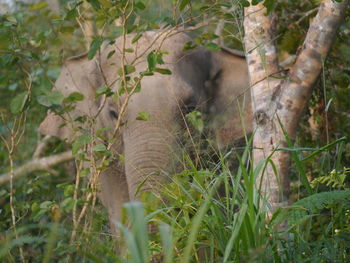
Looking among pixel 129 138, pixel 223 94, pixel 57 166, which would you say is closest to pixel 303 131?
pixel 223 94

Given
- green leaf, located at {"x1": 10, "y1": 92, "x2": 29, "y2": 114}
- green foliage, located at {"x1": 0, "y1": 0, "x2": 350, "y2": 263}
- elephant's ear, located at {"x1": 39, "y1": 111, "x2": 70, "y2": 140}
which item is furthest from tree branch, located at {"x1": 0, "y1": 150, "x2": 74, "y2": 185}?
green leaf, located at {"x1": 10, "y1": 92, "x2": 29, "y2": 114}

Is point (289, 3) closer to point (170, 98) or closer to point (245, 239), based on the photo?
point (170, 98)

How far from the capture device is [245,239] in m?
2.61

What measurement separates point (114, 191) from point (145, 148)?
1384mm

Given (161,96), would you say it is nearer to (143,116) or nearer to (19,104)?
(143,116)

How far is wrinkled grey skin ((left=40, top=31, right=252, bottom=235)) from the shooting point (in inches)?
203

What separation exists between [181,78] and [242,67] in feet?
3.12

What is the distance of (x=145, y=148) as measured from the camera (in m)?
5.21

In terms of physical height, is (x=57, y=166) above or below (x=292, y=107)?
below

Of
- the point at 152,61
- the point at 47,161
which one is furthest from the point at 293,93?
the point at 47,161

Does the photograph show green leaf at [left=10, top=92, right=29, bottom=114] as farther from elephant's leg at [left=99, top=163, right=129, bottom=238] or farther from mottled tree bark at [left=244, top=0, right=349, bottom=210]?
elephant's leg at [left=99, top=163, right=129, bottom=238]

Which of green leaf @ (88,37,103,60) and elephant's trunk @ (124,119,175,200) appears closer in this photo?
green leaf @ (88,37,103,60)

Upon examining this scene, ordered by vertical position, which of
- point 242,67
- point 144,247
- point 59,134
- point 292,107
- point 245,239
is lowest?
point 59,134

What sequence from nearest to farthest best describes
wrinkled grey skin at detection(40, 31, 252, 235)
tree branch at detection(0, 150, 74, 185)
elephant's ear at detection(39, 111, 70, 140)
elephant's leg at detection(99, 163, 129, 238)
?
wrinkled grey skin at detection(40, 31, 252, 235) < elephant's leg at detection(99, 163, 129, 238) < elephant's ear at detection(39, 111, 70, 140) < tree branch at detection(0, 150, 74, 185)
